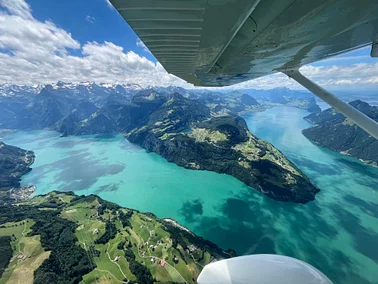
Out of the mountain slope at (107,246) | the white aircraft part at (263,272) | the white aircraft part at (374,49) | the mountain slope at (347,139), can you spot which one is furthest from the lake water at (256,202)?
the white aircraft part at (374,49)

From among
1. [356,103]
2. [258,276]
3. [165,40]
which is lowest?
[258,276]

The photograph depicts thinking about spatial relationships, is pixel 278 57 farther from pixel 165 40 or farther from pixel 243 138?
pixel 243 138

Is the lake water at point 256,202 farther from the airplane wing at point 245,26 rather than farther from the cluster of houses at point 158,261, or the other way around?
the airplane wing at point 245,26

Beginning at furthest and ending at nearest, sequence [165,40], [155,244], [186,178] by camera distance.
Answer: [186,178], [155,244], [165,40]

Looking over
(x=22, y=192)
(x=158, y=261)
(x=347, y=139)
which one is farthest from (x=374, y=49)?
(x=347, y=139)

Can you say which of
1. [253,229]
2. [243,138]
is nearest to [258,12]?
[253,229]

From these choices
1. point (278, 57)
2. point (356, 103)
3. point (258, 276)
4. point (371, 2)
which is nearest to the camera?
point (371, 2)

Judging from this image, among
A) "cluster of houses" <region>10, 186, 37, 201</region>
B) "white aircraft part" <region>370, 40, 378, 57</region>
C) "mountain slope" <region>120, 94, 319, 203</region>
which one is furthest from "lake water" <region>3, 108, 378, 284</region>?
"white aircraft part" <region>370, 40, 378, 57</region>

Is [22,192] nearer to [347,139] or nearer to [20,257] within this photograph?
[20,257]
